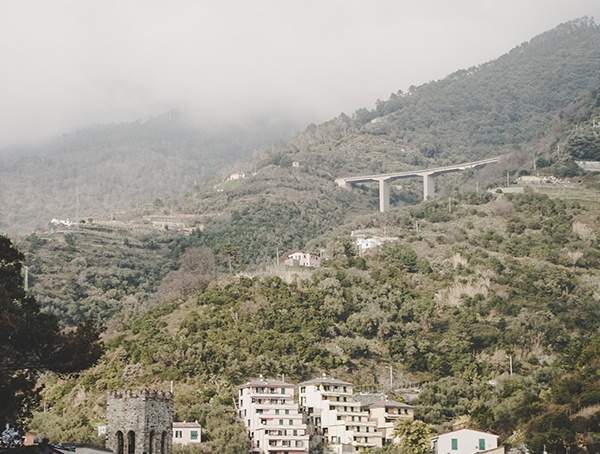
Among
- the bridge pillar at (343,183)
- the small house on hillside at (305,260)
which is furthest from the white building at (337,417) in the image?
the bridge pillar at (343,183)

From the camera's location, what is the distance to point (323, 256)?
394 ft

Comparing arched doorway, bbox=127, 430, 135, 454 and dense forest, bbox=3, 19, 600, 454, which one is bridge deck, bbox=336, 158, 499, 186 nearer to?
dense forest, bbox=3, 19, 600, 454

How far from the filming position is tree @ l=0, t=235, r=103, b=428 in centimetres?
4062

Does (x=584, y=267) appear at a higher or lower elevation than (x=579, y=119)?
lower

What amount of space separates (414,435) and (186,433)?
12.8m

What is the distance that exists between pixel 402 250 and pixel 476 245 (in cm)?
815

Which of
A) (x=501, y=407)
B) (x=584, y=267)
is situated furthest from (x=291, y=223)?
(x=501, y=407)

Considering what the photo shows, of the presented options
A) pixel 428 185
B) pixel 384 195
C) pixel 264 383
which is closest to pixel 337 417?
pixel 264 383

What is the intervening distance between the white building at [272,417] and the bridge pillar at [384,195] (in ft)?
262

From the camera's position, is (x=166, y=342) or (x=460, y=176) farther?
(x=460, y=176)

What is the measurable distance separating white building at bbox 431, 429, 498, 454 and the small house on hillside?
44.4m

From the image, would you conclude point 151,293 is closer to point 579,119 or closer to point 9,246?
point 579,119

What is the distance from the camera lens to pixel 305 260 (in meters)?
117

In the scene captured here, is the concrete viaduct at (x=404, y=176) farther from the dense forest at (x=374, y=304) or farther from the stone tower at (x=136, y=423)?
the stone tower at (x=136, y=423)
